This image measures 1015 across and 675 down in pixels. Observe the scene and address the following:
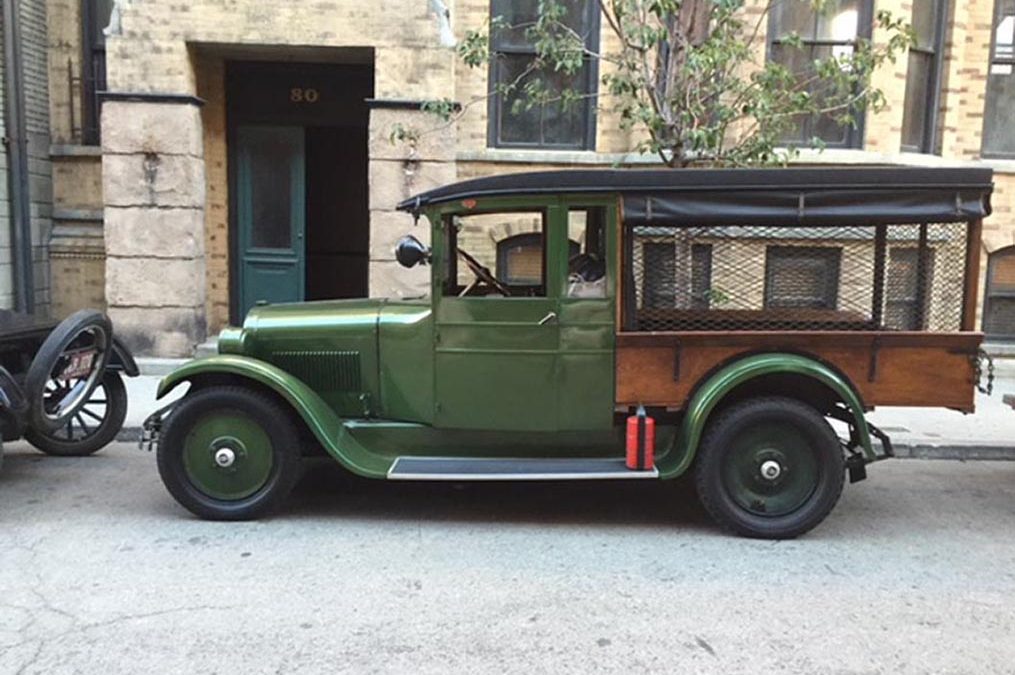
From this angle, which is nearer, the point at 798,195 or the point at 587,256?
the point at 798,195

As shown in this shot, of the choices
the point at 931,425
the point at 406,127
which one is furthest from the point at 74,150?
the point at 931,425

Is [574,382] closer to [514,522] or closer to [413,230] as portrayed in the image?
[514,522]

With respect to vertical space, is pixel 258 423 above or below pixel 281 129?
below

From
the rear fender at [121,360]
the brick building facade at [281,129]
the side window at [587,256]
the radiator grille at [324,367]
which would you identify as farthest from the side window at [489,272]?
the brick building facade at [281,129]

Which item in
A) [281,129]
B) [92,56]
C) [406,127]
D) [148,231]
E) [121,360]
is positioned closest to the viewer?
[121,360]

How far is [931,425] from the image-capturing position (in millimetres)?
8281

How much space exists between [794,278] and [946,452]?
299 centimetres

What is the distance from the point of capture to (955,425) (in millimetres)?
8305

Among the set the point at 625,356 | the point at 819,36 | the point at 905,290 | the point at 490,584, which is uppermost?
the point at 819,36

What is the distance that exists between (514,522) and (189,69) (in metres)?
7.00

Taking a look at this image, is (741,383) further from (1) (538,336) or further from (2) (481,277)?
(2) (481,277)

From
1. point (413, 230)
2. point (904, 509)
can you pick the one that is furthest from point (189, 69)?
point (904, 509)

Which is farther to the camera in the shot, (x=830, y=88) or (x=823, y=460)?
(x=830, y=88)

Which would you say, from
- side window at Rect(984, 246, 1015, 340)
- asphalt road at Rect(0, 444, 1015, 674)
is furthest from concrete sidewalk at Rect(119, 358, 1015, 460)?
side window at Rect(984, 246, 1015, 340)
